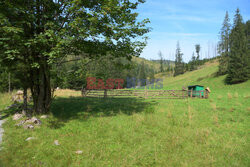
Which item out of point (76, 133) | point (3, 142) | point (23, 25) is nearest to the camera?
point (3, 142)

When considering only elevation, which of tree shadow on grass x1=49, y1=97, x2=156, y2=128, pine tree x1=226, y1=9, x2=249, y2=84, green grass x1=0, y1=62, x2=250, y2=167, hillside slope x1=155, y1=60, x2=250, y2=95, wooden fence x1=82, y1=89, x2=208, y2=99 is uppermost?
pine tree x1=226, y1=9, x2=249, y2=84

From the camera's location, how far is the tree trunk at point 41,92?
33.4ft

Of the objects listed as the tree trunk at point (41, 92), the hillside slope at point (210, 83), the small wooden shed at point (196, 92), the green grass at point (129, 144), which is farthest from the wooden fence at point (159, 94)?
the tree trunk at point (41, 92)

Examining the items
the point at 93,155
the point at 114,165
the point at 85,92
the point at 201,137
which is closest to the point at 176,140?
the point at 201,137

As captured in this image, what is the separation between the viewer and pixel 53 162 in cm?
499

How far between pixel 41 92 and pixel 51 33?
4.35m

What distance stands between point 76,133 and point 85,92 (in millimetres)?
18834

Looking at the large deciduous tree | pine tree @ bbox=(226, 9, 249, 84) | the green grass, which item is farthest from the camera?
pine tree @ bbox=(226, 9, 249, 84)

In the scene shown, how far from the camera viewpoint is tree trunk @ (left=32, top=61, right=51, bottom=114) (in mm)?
10172

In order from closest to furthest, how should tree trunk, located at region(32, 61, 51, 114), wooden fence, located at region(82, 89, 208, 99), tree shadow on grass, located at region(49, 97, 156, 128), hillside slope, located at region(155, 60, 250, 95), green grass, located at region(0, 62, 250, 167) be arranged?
green grass, located at region(0, 62, 250, 167) → tree shadow on grass, located at region(49, 97, 156, 128) → tree trunk, located at region(32, 61, 51, 114) → wooden fence, located at region(82, 89, 208, 99) → hillside slope, located at region(155, 60, 250, 95)

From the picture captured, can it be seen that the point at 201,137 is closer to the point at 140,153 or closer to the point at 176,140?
the point at 176,140

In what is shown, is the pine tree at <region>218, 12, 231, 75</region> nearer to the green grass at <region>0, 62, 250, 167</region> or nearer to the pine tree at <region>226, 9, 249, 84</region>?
the pine tree at <region>226, 9, 249, 84</region>

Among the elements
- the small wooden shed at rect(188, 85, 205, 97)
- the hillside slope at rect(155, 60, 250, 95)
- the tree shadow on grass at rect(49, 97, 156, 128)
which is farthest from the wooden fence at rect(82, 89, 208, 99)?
the hillside slope at rect(155, 60, 250, 95)

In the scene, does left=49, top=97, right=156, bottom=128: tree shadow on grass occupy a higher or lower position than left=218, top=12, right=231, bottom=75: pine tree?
lower
